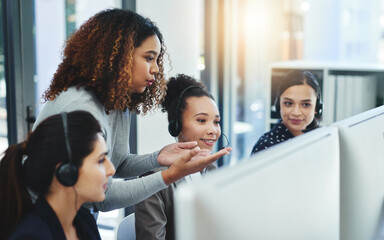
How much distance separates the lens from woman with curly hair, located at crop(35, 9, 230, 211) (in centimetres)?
117

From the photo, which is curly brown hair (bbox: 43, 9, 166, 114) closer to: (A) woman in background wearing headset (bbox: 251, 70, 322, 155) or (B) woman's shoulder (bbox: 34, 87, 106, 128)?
(B) woman's shoulder (bbox: 34, 87, 106, 128)

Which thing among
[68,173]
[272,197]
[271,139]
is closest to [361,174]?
[272,197]

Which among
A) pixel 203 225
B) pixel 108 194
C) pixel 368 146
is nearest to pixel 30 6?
Result: pixel 108 194

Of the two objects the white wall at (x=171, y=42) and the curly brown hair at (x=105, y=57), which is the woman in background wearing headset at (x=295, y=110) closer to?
the curly brown hair at (x=105, y=57)

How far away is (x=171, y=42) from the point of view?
304 centimetres

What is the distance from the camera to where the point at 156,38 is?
137 centimetres

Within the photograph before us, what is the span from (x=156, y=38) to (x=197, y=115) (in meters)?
0.34

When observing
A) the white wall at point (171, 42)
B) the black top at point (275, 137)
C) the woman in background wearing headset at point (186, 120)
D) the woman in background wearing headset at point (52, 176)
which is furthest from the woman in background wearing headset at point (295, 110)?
the white wall at point (171, 42)

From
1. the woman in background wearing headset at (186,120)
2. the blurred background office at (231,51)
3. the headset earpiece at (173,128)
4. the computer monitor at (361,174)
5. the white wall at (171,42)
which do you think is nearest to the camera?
the computer monitor at (361,174)

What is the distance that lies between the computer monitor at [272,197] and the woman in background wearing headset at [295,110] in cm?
98

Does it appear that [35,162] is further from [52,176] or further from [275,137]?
[275,137]

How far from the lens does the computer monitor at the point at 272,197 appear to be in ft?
1.64

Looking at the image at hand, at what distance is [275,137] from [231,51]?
205 cm

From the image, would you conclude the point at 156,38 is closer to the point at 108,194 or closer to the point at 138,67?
the point at 138,67
